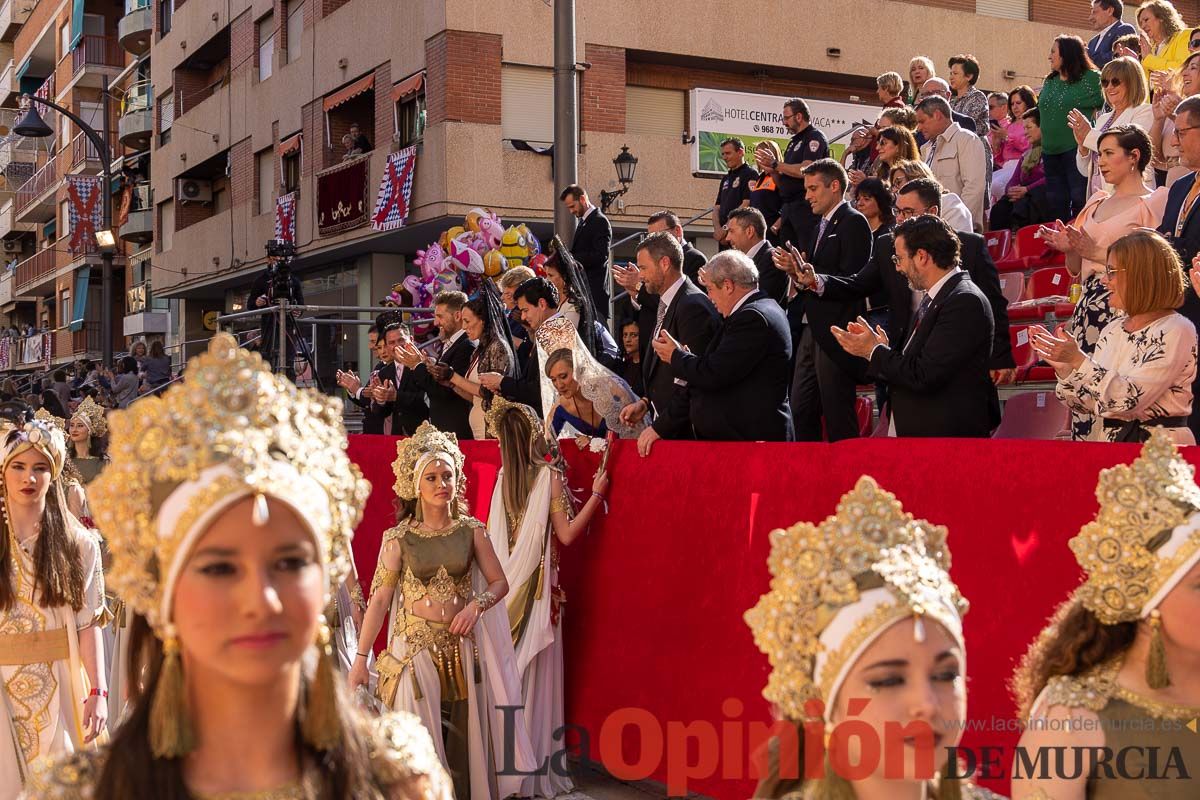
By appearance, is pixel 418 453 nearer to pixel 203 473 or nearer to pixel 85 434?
pixel 203 473

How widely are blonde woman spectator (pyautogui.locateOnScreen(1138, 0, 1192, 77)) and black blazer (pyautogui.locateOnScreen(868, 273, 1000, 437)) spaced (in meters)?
4.90

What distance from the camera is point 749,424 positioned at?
23.3 feet

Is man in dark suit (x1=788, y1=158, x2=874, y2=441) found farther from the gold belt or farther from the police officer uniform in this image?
the gold belt

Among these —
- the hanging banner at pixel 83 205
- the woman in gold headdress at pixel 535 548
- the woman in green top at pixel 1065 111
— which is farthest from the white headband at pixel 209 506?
the hanging banner at pixel 83 205

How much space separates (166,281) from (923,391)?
3369 centimetres

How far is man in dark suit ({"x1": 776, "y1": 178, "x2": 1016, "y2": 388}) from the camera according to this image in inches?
307

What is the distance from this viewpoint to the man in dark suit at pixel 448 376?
10156mm

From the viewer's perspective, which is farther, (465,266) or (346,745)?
(465,266)

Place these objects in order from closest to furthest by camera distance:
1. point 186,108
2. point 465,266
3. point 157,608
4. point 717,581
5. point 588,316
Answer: point 157,608 < point 717,581 < point 588,316 < point 465,266 < point 186,108

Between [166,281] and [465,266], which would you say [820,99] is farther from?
[166,281]

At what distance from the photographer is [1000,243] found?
39.1ft

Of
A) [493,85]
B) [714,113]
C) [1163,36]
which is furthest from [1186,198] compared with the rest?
[493,85]

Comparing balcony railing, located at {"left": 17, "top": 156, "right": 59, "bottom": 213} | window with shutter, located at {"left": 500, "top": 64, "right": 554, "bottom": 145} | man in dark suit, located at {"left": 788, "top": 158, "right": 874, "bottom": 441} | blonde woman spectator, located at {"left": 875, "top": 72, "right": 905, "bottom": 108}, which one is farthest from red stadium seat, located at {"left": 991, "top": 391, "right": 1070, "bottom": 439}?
balcony railing, located at {"left": 17, "top": 156, "right": 59, "bottom": 213}

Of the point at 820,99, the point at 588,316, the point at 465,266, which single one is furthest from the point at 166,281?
the point at 588,316
